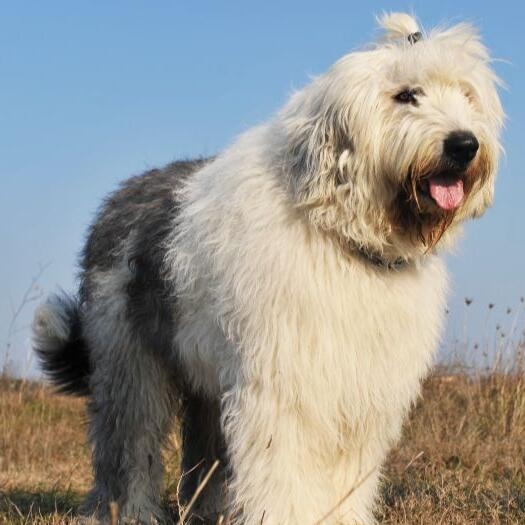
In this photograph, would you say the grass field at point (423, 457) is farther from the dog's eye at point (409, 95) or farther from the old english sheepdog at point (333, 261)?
the dog's eye at point (409, 95)

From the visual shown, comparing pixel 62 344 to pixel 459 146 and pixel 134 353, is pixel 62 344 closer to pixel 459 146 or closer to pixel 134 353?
→ pixel 134 353

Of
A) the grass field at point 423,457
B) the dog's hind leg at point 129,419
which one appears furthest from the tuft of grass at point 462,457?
the dog's hind leg at point 129,419

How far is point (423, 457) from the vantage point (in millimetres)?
8312

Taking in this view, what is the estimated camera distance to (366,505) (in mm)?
5398

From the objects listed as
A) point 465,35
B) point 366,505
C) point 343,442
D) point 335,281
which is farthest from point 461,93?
point 366,505

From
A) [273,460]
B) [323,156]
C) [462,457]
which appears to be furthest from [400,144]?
[462,457]

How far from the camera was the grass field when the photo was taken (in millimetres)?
6090

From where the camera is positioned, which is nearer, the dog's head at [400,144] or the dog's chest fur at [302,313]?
the dog's head at [400,144]

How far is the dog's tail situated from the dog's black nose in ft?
9.32

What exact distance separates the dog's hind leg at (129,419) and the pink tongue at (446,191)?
6.45ft

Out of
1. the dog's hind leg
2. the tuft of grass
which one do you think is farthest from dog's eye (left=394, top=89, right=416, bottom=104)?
the dog's hind leg

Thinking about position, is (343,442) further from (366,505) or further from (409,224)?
(409,224)

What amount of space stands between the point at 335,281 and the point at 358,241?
0.70 feet

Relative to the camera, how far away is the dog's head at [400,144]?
15.2ft
